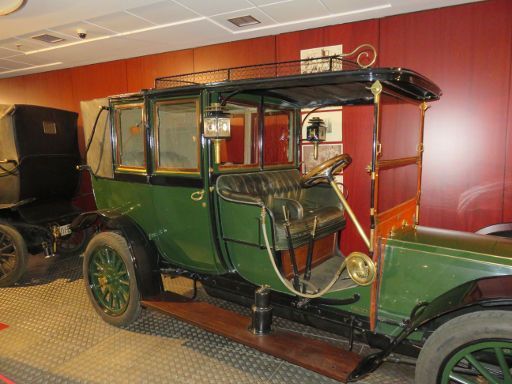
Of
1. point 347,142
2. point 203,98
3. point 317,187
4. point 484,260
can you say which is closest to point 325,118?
point 347,142

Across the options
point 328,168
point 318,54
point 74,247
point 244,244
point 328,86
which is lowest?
point 74,247

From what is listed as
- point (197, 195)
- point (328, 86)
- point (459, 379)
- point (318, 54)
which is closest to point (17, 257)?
point (197, 195)

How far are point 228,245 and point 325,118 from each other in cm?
223

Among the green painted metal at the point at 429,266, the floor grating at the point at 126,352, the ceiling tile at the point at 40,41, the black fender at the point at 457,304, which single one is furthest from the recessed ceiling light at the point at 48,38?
the black fender at the point at 457,304

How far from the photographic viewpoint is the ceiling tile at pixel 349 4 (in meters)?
3.34

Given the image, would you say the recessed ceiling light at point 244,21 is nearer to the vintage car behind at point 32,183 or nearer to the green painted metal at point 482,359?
the vintage car behind at point 32,183

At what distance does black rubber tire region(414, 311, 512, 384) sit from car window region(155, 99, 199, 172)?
1712mm

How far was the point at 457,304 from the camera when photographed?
66.2 inches

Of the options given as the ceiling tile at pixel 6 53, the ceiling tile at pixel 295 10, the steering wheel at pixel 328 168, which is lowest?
the steering wheel at pixel 328 168

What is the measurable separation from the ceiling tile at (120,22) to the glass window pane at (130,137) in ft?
4.94

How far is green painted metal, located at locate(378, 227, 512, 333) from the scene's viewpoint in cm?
176

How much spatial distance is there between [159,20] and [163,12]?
27cm

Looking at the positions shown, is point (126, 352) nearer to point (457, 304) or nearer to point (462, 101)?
point (457, 304)

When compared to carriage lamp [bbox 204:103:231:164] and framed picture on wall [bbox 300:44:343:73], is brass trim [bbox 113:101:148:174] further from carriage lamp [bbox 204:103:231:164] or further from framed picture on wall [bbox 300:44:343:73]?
framed picture on wall [bbox 300:44:343:73]
